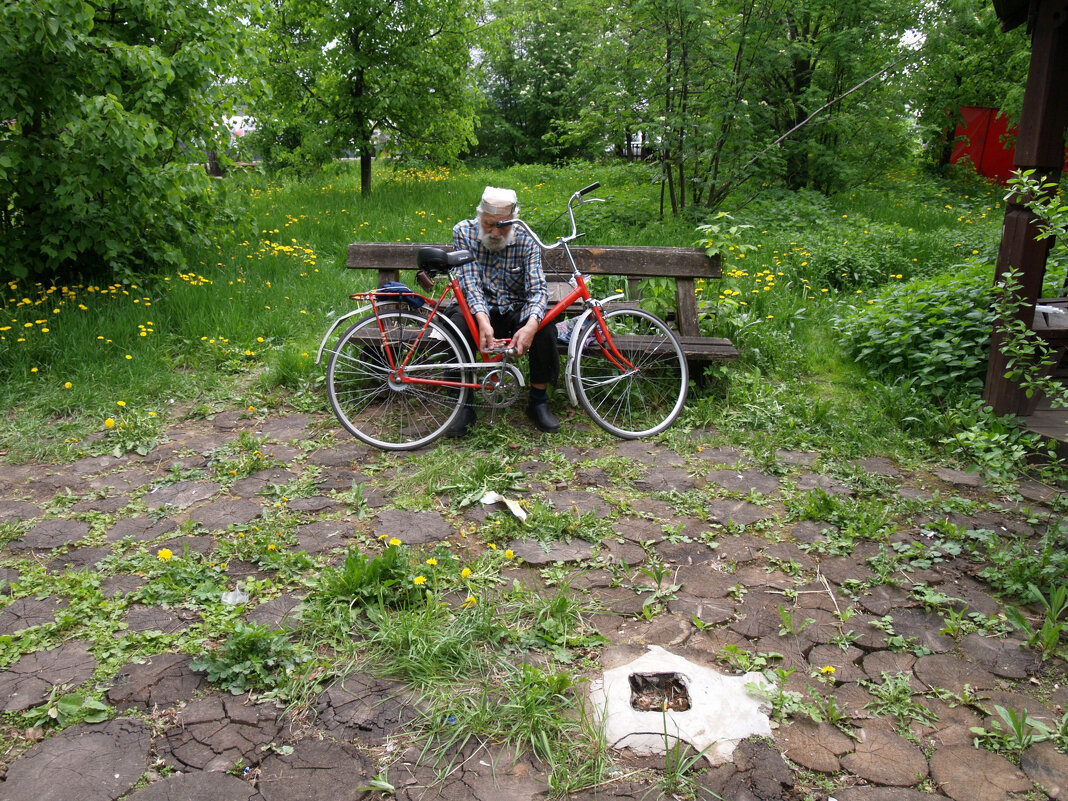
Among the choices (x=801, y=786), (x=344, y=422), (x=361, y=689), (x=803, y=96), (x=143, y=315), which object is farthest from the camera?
(x=803, y=96)

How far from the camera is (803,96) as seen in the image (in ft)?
34.9

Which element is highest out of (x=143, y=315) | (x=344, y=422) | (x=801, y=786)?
(x=143, y=315)

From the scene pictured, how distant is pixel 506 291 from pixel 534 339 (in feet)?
1.15

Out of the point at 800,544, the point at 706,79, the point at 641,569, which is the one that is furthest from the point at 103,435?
the point at 706,79

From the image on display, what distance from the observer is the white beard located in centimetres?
460

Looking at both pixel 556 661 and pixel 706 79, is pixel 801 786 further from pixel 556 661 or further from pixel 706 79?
pixel 706 79

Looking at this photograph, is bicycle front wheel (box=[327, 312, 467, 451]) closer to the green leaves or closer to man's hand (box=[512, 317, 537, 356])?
man's hand (box=[512, 317, 537, 356])

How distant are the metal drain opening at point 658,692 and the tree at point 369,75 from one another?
9787 mm

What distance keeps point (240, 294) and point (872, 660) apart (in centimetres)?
563

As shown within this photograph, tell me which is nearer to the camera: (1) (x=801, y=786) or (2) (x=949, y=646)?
(1) (x=801, y=786)

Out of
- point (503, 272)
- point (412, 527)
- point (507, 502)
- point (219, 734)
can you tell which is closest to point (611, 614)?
point (507, 502)

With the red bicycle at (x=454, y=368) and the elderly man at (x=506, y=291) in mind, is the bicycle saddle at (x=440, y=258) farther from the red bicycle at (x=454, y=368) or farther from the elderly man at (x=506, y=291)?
the elderly man at (x=506, y=291)

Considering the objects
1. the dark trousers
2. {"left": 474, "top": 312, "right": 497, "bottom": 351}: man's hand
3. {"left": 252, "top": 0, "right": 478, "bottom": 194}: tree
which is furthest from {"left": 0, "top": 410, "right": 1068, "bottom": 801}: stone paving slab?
{"left": 252, "top": 0, "right": 478, "bottom": 194}: tree

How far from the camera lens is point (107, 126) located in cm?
582
